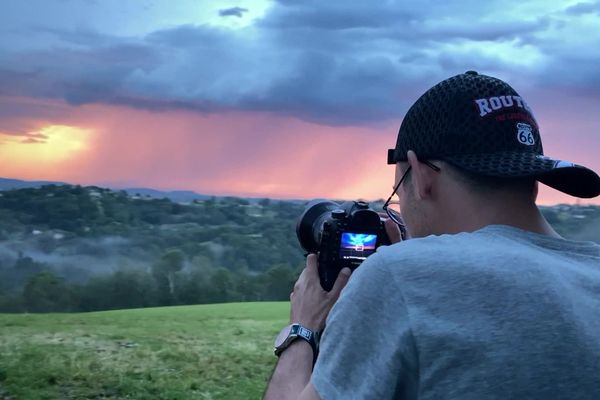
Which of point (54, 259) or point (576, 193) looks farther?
point (54, 259)

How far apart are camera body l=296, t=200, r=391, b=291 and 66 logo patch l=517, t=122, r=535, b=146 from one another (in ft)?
1.21

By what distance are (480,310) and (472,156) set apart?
25cm

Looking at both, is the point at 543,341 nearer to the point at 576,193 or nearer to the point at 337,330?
the point at 337,330

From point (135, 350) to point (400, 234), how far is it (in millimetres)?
1663

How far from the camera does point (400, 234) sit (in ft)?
4.34

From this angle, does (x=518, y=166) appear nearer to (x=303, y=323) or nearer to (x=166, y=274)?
(x=303, y=323)

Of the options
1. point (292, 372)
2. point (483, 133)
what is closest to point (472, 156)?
point (483, 133)

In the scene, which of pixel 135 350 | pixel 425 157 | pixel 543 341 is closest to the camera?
pixel 543 341

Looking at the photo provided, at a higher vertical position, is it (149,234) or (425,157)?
(425,157)

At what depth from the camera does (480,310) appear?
77cm

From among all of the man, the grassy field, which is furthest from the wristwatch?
the grassy field

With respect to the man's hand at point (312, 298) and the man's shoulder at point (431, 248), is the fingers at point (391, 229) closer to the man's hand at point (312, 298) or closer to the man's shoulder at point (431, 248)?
the man's hand at point (312, 298)

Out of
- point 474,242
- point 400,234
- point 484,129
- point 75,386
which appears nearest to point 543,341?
point 474,242

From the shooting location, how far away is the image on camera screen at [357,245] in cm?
121
